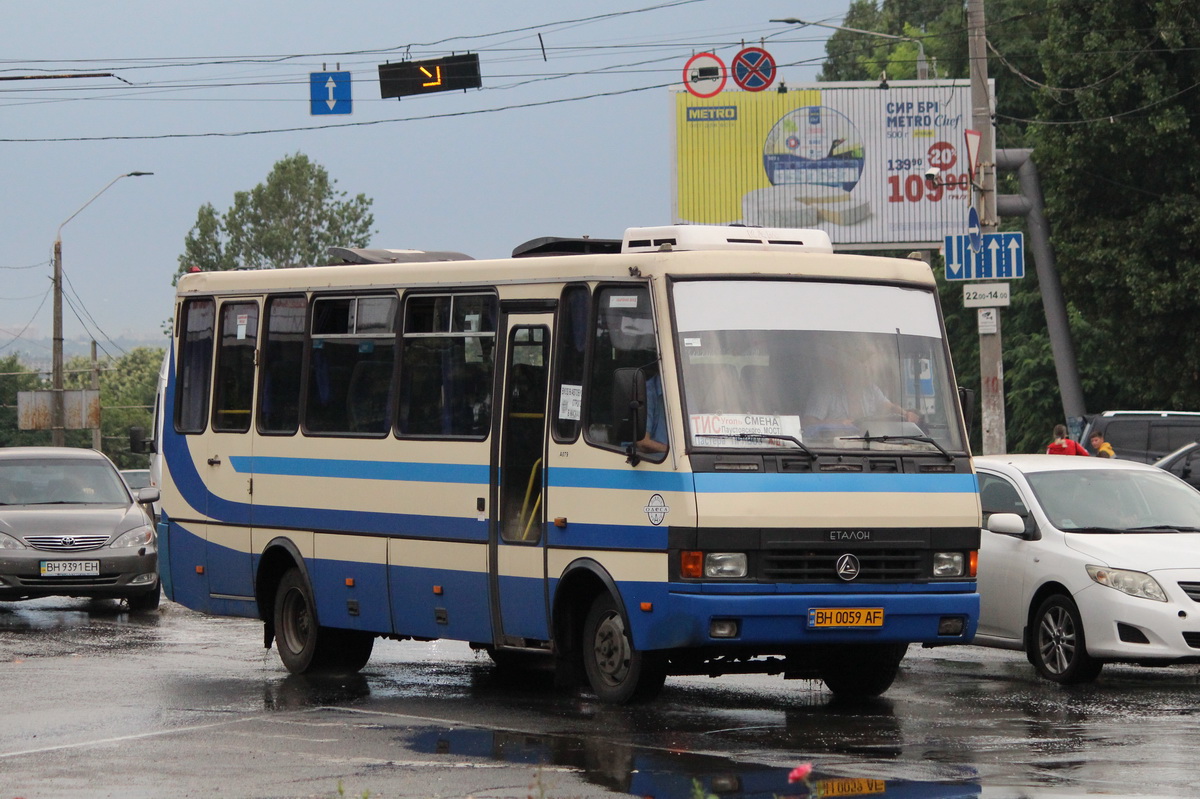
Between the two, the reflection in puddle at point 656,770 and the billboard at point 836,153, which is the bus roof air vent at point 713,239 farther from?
the billboard at point 836,153

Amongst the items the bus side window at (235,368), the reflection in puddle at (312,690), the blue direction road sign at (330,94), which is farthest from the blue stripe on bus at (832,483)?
the blue direction road sign at (330,94)

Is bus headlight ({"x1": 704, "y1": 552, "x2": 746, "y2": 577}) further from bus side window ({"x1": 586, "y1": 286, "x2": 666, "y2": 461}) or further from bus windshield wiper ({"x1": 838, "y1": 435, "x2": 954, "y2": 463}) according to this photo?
bus windshield wiper ({"x1": 838, "y1": 435, "x2": 954, "y2": 463})

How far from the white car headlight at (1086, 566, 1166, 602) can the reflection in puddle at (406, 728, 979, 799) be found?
4.37 metres

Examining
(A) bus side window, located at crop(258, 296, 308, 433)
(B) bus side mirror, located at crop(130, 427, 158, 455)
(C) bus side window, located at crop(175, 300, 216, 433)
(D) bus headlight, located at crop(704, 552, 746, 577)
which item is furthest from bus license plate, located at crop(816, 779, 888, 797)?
(B) bus side mirror, located at crop(130, 427, 158, 455)

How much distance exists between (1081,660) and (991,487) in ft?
6.47

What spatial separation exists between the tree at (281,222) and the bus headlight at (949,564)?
115m

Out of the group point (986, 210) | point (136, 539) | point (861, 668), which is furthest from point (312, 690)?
point (986, 210)

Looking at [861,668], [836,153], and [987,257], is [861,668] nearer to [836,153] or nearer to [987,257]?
[987,257]

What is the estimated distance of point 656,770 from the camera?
9484mm

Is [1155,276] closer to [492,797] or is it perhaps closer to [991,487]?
[991,487]

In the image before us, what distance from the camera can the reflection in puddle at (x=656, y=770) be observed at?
28.7ft

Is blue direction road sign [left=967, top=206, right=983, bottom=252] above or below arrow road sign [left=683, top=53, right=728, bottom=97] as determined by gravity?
below

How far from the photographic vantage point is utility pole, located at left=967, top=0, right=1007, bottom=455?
2442 cm

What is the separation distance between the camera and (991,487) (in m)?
15.0
